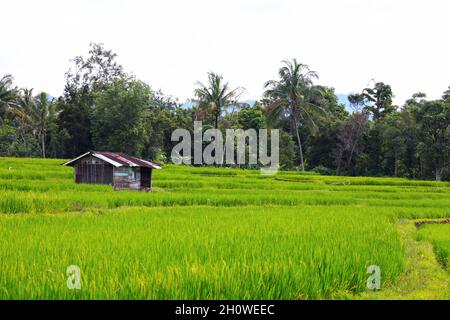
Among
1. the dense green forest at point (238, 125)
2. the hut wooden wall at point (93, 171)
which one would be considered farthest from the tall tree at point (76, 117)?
the hut wooden wall at point (93, 171)

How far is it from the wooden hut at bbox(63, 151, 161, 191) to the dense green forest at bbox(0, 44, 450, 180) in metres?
13.2

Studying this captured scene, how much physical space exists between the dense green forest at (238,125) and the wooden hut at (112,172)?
13.2 metres

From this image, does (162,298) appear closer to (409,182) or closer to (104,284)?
(104,284)

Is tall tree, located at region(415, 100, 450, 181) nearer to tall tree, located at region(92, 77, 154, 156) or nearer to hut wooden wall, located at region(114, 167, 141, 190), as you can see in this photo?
hut wooden wall, located at region(114, 167, 141, 190)

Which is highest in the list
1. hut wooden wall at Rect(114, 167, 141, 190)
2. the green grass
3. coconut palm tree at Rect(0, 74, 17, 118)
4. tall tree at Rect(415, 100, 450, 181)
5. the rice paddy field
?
coconut palm tree at Rect(0, 74, 17, 118)

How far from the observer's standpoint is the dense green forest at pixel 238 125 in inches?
1267

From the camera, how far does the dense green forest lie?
1267 inches

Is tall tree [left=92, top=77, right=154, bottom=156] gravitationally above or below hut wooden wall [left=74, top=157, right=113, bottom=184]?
above

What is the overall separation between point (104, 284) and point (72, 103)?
36858 mm

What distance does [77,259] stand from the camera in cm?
533

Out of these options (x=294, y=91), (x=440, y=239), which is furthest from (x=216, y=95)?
(x=440, y=239)

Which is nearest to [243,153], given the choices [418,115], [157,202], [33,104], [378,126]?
[378,126]

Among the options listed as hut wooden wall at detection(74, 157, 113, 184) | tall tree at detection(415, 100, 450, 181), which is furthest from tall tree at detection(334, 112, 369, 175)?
hut wooden wall at detection(74, 157, 113, 184)

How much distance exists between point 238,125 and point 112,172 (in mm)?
24228
